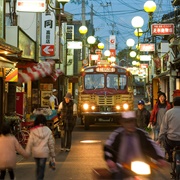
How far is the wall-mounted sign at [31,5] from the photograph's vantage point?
63.7 feet

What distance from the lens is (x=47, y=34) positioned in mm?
33312

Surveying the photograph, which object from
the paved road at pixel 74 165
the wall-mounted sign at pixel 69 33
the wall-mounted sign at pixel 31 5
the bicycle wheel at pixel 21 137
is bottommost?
the paved road at pixel 74 165

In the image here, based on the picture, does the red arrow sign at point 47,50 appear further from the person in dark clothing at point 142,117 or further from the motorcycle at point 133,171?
the motorcycle at point 133,171

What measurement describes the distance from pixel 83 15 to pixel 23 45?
62.9 feet

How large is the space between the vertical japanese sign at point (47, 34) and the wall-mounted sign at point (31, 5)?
13632 millimetres

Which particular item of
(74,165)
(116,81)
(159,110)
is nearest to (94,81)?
(116,81)

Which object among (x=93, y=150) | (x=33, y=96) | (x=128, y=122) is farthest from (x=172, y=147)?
(x=33, y=96)

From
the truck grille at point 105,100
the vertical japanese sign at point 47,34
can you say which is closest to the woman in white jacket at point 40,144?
the truck grille at point 105,100

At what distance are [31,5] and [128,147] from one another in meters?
14.0

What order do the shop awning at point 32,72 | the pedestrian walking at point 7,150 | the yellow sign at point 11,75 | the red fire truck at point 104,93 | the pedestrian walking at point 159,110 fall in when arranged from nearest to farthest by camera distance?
the pedestrian walking at point 7,150 < the pedestrian walking at point 159,110 < the yellow sign at point 11,75 < the shop awning at point 32,72 < the red fire truck at point 104,93

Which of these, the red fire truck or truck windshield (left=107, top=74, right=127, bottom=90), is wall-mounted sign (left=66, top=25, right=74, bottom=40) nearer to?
the red fire truck

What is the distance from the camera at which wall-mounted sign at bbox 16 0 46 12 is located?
19.4 meters

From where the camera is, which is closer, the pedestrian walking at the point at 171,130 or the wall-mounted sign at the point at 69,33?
the pedestrian walking at the point at 171,130

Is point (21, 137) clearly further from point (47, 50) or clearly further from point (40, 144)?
point (47, 50)
